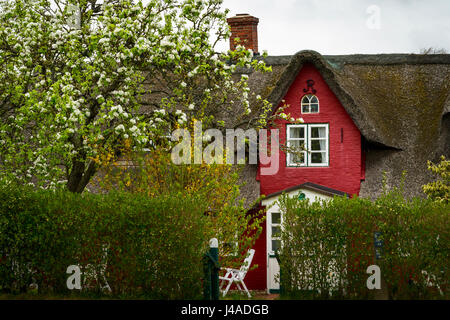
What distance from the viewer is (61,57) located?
16.5 meters

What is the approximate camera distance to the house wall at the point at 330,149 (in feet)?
59.8

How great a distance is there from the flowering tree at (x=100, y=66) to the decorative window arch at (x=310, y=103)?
3.44 metres

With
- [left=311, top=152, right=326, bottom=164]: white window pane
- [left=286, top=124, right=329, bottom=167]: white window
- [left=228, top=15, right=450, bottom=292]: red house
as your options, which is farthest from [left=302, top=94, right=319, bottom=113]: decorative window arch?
[left=311, top=152, right=326, bottom=164]: white window pane

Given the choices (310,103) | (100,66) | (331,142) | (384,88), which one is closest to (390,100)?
(384,88)

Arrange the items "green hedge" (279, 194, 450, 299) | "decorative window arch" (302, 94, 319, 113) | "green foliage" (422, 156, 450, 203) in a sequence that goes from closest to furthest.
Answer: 1. "green hedge" (279, 194, 450, 299)
2. "green foliage" (422, 156, 450, 203)
3. "decorative window arch" (302, 94, 319, 113)

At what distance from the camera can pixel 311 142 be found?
60.7ft

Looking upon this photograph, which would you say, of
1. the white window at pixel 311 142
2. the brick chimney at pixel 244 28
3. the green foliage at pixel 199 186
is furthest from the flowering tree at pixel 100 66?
the brick chimney at pixel 244 28

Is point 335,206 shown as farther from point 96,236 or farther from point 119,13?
point 119,13

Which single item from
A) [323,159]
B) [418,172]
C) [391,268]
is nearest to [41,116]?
[323,159]

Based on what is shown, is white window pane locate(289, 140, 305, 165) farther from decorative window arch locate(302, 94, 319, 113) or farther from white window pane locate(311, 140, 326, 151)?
decorative window arch locate(302, 94, 319, 113)

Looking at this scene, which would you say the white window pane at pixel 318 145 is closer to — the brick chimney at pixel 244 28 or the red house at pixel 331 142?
the red house at pixel 331 142

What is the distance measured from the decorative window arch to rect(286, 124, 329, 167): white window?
1.56ft

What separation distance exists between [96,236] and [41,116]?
599 centimetres

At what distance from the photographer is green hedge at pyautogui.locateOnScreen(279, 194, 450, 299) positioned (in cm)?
1012
